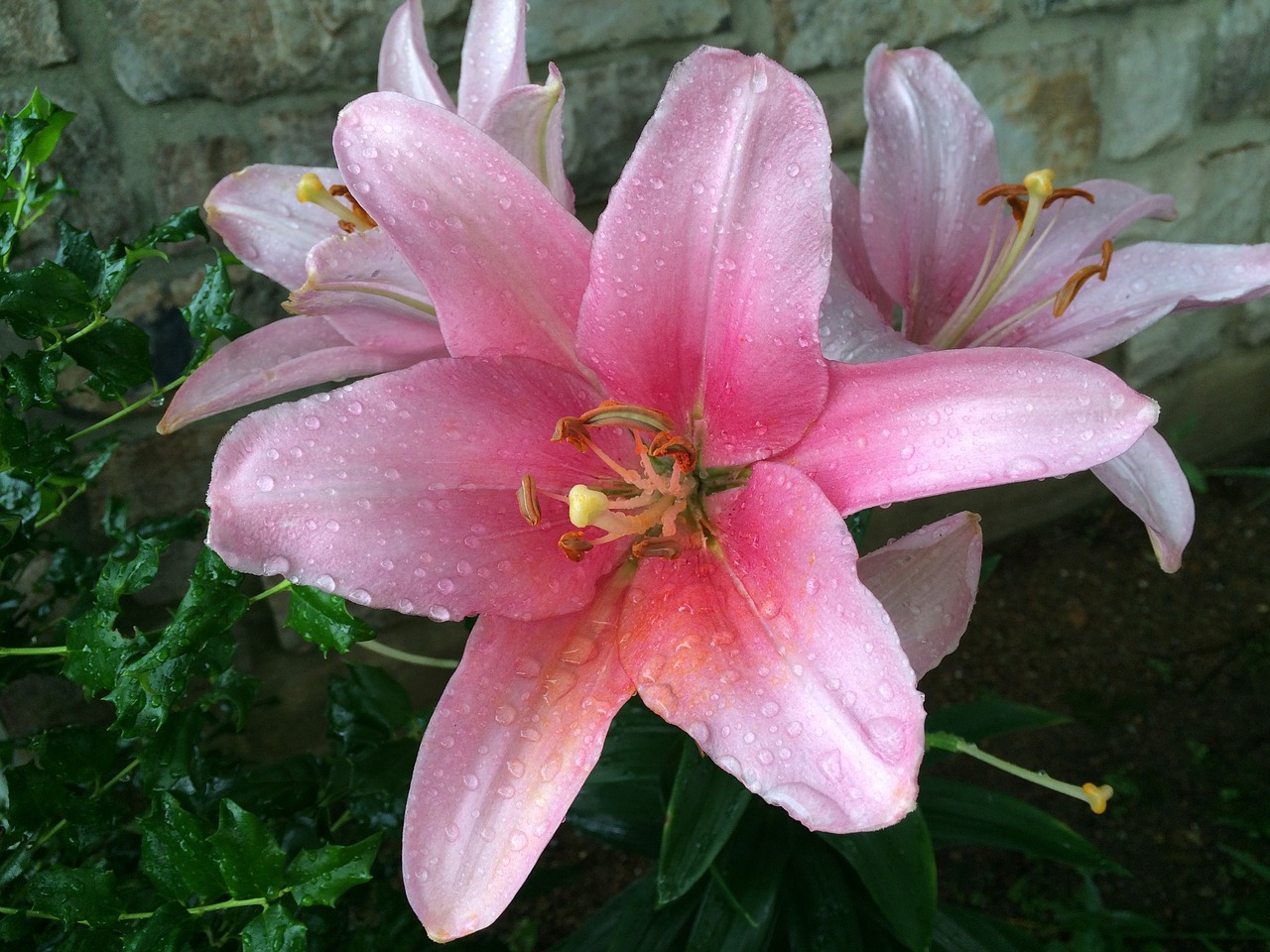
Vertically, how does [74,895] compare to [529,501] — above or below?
below

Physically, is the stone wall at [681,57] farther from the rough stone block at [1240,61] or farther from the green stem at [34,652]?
the green stem at [34,652]

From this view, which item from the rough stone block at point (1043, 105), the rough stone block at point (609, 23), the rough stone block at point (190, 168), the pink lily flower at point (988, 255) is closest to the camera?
the pink lily flower at point (988, 255)

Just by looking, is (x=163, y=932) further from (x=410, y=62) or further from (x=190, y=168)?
(x=190, y=168)

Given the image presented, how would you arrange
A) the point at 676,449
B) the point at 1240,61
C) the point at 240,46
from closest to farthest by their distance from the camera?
the point at 676,449
the point at 240,46
the point at 1240,61

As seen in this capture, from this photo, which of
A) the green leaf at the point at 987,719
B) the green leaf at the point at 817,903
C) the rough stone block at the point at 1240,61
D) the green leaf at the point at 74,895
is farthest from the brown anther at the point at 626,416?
the rough stone block at the point at 1240,61

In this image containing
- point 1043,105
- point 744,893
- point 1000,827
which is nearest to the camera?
point 744,893

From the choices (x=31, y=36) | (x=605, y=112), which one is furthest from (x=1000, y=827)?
(x=31, y=36)

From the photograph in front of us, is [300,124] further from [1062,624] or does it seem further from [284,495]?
[1062,624]
